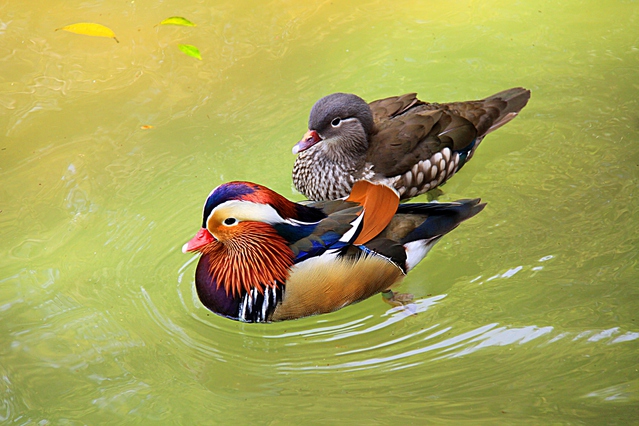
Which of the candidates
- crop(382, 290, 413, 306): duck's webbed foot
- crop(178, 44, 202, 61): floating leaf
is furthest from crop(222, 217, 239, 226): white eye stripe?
crop(178, 44, 202, 61): floating leaf

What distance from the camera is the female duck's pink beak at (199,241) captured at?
10.1 feet

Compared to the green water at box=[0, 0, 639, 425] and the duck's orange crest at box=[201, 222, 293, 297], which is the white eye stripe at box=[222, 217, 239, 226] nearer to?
the duck's orange crest at box=[201, 222, 293, 297]

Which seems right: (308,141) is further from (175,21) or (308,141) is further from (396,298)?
(175,21)

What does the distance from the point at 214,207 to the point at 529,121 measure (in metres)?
2.36

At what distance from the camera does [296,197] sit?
410cm

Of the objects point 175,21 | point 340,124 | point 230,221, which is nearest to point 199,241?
point 230,221

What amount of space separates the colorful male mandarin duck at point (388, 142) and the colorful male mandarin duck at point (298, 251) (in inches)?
19.1

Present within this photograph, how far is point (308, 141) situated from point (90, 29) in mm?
2177

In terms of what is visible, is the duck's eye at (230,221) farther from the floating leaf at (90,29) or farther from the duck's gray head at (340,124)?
the floating leaf at (90,29)

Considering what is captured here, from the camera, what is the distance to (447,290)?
10.7 ft

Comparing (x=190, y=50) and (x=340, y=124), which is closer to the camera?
(x=340, y=124)

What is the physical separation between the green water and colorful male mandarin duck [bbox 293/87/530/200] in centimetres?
27

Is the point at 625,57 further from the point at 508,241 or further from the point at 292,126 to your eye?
the point at 292,126

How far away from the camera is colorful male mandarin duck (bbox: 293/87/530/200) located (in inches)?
146
